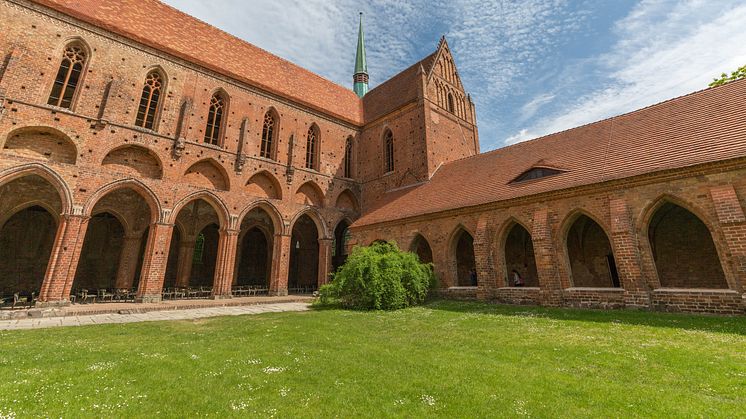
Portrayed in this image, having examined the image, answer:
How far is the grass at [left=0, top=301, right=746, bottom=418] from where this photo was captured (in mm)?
3539

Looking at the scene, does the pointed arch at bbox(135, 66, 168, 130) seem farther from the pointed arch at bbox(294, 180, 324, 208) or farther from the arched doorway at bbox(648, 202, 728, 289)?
the arched doorway at bbox(648, 202, 728, 289)

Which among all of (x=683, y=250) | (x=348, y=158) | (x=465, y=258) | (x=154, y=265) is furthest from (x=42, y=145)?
(x=683, y=250)

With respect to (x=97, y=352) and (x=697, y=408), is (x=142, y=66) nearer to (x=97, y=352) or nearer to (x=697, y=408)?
(x=97, y=352)

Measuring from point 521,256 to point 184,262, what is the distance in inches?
785

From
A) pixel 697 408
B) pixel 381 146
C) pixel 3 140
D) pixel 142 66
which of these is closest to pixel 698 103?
pixel 697 408

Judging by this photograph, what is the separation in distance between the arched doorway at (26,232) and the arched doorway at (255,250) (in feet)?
33.8

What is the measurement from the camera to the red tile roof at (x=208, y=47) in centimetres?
1666

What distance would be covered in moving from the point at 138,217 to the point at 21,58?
8836 millimetres

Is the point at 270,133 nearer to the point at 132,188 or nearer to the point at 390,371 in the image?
the point at 132,188

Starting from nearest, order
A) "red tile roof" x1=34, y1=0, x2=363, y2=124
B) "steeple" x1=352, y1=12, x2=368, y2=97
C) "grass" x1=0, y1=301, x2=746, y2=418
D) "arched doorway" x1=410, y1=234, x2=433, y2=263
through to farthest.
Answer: "grass" x1=0, y1=301, x2=746, y2=418 < "red tile roof" x1=34, y1=0, x2=363, y2=124 < "arched doorway" x1=410, y1=234, x2=433, y2=263 < "steeple" x1=352, y1=12, x2=368, y2=97

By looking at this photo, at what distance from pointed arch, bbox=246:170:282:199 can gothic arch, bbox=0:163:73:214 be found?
808 centimetres

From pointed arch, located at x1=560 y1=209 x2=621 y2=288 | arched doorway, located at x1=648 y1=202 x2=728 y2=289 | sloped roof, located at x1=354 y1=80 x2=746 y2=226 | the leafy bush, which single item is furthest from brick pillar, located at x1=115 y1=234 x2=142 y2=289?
arched doorway, located at x1=648 y1=202 x2=728 y2=289

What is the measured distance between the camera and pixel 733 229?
8578mm

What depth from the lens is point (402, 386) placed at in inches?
165
